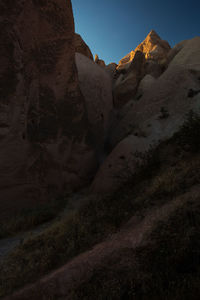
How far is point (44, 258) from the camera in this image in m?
1.93

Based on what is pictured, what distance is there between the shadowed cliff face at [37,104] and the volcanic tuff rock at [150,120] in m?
1.50

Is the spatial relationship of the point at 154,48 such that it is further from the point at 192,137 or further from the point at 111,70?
the point at 192,137

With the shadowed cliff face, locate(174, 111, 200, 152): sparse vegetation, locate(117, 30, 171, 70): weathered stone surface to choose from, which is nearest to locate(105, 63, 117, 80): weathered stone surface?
locate(117, 30, 171, 70): weathered stone surface

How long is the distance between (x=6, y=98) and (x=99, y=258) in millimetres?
4515

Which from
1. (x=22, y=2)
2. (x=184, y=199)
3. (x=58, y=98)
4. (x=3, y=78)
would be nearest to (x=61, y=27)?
(x=22, y=2)

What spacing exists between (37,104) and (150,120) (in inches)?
172

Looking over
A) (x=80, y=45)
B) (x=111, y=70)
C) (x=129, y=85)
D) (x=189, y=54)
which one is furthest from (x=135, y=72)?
(x=80, y=45)

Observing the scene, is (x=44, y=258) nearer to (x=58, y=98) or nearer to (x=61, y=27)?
(x=58, y=98)

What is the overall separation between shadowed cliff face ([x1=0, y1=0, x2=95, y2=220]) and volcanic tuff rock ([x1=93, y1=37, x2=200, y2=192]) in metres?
1.50

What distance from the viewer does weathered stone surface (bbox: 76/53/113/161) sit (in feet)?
26.0

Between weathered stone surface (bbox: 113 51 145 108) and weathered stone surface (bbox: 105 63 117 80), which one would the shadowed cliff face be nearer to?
weathered stone surface (bbox: 113 51 145 108)

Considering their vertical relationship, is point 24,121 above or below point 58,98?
below

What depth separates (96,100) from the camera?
27.6ft

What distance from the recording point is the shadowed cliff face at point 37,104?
4.48 meters
